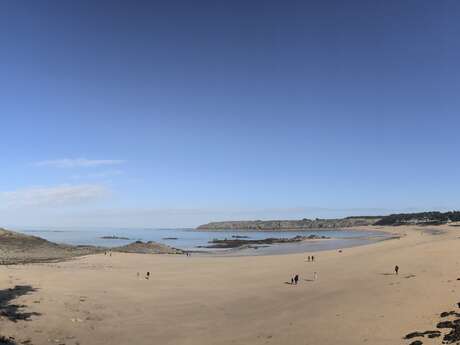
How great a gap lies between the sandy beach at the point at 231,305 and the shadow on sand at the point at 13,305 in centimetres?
6

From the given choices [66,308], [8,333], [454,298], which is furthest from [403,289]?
[8,333]

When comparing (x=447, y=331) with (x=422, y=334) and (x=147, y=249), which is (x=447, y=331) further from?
(x=147, y=249)

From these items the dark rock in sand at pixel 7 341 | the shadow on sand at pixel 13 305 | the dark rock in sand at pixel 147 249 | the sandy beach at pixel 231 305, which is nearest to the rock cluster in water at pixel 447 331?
the sandy beach at pixel 231 305

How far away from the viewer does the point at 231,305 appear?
94.5 ft

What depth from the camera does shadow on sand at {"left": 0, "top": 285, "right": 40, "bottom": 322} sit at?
23000 mm

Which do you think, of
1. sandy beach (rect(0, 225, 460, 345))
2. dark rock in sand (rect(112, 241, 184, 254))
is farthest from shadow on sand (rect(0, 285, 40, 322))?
dark rock in sand (rect(112, 241, 184, 254))

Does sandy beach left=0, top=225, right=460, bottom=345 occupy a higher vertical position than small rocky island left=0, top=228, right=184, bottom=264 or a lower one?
lower

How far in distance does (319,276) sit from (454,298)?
1788 centimetres

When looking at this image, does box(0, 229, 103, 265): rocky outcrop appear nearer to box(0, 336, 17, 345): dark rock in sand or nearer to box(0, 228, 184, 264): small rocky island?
box(0, 228, 184, 264): small rocky island

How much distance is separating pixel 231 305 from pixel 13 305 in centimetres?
1304

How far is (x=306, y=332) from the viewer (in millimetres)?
20562

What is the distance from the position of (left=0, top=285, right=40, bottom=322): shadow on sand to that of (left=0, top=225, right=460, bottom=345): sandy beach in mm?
56

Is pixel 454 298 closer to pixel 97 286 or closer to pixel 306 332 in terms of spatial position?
pixel 306 332

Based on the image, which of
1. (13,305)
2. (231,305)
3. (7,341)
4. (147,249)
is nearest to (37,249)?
(147,249)
